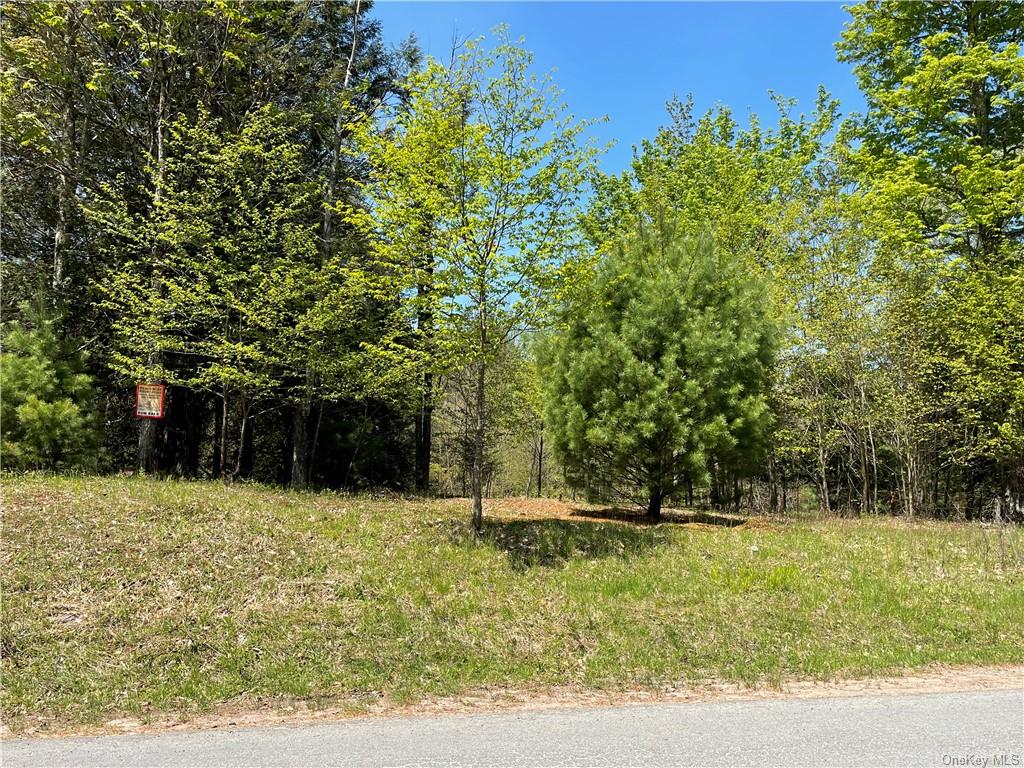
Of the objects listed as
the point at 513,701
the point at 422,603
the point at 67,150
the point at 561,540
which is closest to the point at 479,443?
the point at 561,540

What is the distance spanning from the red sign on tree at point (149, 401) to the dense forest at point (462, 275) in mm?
808

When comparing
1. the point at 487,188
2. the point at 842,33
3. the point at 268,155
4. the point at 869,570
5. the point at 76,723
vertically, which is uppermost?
the point at 842,33

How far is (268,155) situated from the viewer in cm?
1251

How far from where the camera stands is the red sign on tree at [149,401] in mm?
10734

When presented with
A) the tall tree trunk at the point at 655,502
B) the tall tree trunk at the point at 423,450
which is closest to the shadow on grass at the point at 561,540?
the tall tree trunk at the point at 655,502

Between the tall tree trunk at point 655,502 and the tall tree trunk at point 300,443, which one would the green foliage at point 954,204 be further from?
the tall tree trunk at point 300,443

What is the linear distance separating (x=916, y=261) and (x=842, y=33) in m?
7.40

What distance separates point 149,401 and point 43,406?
159 cm

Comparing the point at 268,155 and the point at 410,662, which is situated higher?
the point at 268,155

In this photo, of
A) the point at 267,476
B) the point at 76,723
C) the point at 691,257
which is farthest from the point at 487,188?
the point at 267,476

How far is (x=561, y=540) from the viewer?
29.3ft

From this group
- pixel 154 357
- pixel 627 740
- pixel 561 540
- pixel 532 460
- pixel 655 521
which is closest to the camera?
pixel 627 740

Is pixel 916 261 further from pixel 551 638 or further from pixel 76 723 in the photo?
pixel 76 723

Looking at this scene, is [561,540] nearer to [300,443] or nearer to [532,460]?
Answer: [300,443]
